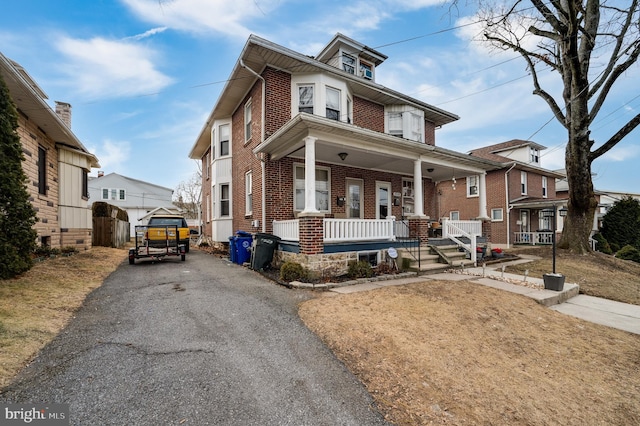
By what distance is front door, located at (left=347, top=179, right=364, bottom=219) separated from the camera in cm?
1155

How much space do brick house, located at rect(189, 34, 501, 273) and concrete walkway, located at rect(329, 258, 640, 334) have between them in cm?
141

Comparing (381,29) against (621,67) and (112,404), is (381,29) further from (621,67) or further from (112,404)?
(112,404)

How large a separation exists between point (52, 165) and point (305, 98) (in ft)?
32.8

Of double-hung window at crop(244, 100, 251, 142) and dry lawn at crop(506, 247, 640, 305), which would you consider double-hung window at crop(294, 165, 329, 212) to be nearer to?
double-hung window at crop(244, 100, 251, 142)

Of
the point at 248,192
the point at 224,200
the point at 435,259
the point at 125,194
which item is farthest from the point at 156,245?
the point at 125,194

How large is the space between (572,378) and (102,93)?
12920mm

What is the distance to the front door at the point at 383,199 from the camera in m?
12.4

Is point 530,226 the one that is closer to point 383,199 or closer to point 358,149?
point 383,199

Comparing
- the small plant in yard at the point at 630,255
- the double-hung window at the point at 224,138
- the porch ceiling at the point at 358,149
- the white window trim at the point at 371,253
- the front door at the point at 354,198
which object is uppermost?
the double-hung window at the point at 224,138

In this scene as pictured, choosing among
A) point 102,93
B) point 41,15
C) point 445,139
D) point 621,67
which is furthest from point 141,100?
point 621,67

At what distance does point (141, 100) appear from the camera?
9.37 metres

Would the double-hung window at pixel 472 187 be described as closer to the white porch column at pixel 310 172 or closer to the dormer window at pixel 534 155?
the dormer window at pixel 534 155

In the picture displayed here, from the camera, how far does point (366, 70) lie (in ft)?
44.2

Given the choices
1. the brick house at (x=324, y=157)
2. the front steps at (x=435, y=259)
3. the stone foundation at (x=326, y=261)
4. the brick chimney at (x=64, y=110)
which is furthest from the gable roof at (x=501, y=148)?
the brick chimney at (x=64, y=110)
